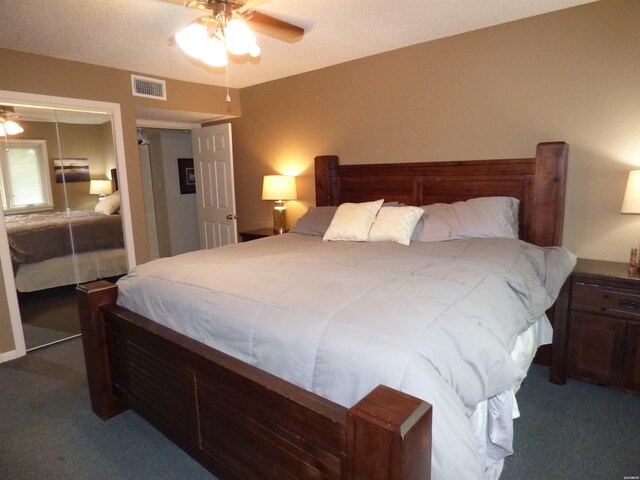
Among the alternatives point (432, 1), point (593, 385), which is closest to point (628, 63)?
point (432, 1)

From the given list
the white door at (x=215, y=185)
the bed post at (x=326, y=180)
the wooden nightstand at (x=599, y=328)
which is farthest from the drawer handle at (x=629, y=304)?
the white door at (x=215, y=185)

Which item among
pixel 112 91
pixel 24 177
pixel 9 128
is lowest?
pixel 24 177

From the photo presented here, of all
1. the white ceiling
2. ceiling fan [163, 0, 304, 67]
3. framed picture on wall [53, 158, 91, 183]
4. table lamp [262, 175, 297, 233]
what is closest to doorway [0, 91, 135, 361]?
framed picture on wall [53, 158, 91, 183]

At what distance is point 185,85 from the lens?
4043 mm

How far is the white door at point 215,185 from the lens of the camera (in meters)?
4.53

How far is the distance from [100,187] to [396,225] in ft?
8.79

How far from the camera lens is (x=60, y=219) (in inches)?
131

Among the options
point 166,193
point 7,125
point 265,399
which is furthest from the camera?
point 166,193

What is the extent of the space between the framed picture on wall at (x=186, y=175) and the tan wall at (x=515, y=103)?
268 cm

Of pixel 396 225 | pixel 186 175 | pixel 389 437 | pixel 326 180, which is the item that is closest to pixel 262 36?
pixel 326 180

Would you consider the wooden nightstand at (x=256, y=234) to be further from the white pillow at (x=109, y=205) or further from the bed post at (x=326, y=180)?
the white pillow at (x=109, y=205)

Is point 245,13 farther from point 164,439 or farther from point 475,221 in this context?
point 164,439

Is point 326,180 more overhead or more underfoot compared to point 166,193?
more overhead

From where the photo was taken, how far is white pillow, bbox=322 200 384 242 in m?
2.87
